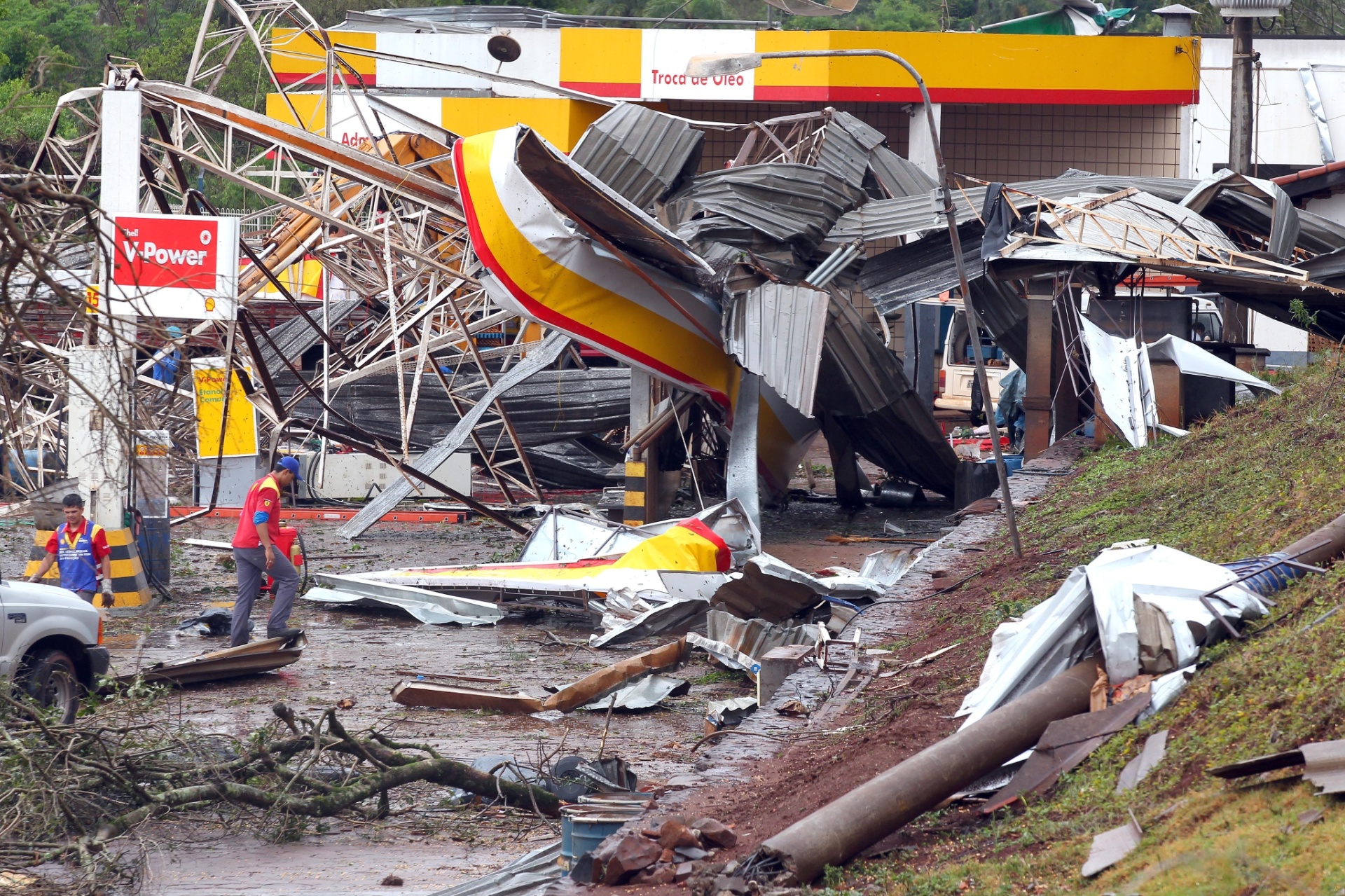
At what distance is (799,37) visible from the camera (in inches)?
1157

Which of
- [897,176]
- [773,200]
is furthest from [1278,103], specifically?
[773,200]

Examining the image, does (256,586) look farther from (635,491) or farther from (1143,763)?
(1143,763)

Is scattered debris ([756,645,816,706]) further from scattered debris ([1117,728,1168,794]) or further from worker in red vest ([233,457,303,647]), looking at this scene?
worker in red vest ([233,457,303,647])

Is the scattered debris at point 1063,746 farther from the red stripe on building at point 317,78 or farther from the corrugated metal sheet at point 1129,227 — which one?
the red stripe on building at point 317,78

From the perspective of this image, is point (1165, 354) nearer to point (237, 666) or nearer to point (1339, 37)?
point (237, 666)

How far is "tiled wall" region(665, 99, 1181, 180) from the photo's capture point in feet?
106

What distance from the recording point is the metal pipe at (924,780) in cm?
551

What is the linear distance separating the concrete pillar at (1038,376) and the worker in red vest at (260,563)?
1006 cm

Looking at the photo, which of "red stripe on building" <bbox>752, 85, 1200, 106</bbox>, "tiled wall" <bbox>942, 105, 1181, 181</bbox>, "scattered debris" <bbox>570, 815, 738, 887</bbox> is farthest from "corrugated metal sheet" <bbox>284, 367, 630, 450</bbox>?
"tiled wall" <bbox>942, 105, 1181, 181</bbox>

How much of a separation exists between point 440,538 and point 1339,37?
25.6 meters

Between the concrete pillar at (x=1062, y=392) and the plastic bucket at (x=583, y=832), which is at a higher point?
the concrete pillar at (x=1062, y=392)

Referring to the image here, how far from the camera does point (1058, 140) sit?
3291 centimetres

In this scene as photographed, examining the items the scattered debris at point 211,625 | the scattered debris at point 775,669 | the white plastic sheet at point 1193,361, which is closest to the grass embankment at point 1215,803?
the scattered debris at point 775,669

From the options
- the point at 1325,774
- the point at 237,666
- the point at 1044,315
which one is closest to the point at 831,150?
the point at 1044,315
